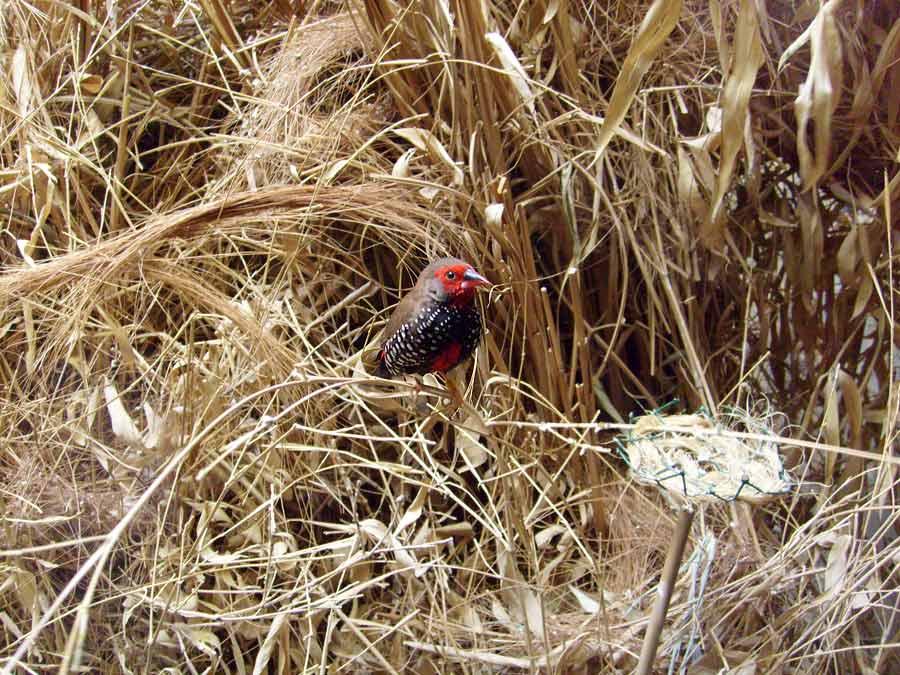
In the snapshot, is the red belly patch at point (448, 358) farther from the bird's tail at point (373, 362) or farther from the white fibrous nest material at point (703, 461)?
the white fibrous nest material at point (703, 461)

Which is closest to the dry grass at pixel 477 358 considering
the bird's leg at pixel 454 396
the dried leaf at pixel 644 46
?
the bird's leg at pixel 454 396

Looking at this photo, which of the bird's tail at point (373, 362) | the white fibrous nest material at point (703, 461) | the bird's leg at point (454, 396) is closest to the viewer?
the white fibrous nest material at point (703, 461)

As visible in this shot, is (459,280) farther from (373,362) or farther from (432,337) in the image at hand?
(373,362)

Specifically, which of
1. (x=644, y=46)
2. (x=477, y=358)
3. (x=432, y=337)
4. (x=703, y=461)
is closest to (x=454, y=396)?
(x=432, y=337)

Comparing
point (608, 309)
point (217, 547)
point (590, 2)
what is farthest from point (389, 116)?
point (217, 547)

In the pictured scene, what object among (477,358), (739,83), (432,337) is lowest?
(477,358)

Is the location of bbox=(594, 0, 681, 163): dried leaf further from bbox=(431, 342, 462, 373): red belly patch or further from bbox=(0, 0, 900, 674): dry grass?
bbox=(431, 342, 462, 373): red belly patch

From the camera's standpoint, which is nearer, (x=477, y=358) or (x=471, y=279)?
(x=471, y=279)

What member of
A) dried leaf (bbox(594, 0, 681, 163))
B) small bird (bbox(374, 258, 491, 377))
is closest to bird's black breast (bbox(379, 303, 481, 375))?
small bird (bbox(374, 258, 491, 377))
